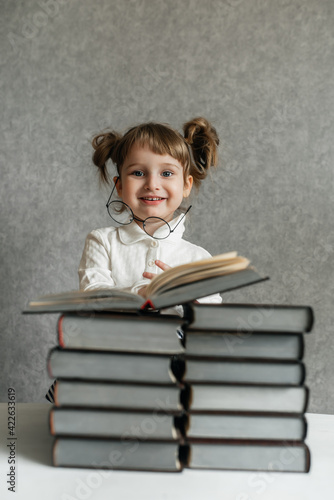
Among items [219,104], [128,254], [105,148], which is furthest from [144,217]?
[219,104]

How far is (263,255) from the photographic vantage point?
169 cm

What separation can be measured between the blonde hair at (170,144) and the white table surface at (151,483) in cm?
79

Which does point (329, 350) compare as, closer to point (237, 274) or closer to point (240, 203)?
point (240, 203)

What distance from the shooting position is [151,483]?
0.72 metres

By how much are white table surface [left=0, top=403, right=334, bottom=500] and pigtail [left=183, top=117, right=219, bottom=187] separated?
2.89 ft

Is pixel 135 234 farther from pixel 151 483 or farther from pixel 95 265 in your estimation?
pixel 151 483

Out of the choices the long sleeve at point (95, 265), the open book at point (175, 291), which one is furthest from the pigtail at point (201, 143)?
the open book at point (175, 291)

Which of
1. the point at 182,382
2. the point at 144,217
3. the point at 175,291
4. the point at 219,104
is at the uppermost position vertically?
the point at 219,104

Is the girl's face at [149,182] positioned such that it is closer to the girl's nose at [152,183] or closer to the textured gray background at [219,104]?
the girl's nose at [152,183]

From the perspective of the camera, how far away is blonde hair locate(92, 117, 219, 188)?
1335mm

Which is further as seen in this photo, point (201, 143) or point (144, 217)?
point (201, 143)

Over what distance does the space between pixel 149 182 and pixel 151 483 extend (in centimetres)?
77

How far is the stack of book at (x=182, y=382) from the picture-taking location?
2.42 feet

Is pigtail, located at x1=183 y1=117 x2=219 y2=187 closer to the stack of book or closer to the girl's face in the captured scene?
the girl's face
